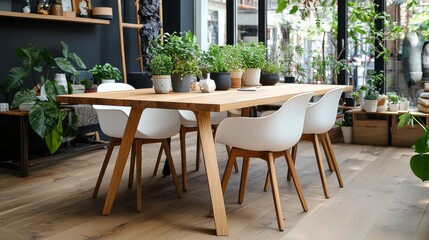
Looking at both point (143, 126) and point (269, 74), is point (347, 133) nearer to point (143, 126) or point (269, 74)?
point (269, 74)

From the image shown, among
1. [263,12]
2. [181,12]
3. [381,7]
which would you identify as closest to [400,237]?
[381,7]

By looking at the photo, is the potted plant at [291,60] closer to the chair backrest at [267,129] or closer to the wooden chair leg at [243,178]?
the wooden chair leg at [243,178]

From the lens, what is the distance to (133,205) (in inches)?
139

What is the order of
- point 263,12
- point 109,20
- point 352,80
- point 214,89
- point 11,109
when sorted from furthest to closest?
point 263,12 → point 352,80 → point 109,20 → point 11,109 → point 214,89

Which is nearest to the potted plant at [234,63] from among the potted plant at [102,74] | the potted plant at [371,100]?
the potted plant at [102,74]

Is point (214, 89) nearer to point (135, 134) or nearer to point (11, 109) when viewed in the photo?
point (135, 134)

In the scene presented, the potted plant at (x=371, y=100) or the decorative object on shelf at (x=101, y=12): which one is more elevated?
the decorative object on shelf at (x=101, y=12)

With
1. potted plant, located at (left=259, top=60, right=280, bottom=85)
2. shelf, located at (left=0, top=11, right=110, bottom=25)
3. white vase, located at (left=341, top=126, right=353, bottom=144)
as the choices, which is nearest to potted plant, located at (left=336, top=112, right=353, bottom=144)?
white vase, located at (left=341, top=126, right=353, bottom=144)

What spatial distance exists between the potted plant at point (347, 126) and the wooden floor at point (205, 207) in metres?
1.28

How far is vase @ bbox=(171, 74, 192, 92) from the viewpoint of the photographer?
3.47 meters

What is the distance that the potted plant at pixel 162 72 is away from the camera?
336cm

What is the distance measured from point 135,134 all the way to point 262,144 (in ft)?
2.67

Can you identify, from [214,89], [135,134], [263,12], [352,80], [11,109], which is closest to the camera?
[135,134]

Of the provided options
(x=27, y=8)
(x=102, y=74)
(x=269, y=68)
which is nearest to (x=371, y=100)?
(x=269, y=68)
